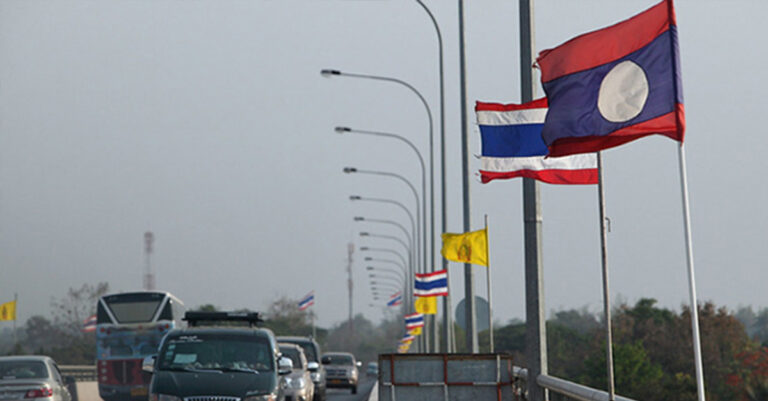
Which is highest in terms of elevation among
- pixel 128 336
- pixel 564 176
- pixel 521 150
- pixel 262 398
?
pixel 521 150

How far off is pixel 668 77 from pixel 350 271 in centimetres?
17669

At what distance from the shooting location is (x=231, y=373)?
1822 cm

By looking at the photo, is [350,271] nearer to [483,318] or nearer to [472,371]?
[483,318]

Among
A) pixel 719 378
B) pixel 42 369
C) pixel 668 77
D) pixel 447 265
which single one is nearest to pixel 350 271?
pixel 719 378

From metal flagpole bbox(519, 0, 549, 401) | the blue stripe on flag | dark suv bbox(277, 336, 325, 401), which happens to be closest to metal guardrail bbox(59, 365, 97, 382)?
dark suv bbox(277, 336, 325, 401)

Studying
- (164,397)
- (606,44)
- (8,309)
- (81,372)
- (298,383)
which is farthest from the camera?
(81,372)

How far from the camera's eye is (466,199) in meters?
30.2

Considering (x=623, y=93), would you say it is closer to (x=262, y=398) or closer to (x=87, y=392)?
(x=262, y=398)

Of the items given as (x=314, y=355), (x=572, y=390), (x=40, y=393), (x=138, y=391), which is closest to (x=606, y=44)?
(x=572, y=390)

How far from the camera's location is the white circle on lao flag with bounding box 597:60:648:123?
36.7 feet

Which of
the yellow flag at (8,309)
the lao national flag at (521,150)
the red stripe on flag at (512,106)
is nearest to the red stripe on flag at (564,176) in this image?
the lao national flag at (521,150)

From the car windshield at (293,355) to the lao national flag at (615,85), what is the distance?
1630cm

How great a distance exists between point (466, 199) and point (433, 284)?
1377cm

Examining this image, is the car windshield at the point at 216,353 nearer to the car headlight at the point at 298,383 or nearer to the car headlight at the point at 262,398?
the car headlight at the point at 262,398
